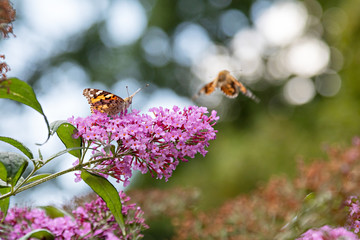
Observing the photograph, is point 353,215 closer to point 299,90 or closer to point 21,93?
point 21,93

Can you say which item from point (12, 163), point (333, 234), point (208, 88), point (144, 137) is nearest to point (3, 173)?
point (12, 163)

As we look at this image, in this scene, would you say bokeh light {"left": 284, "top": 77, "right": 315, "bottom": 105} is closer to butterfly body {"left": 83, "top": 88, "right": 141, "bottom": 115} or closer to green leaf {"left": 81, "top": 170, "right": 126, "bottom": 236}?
butterfly body {"left": 83, "top": 88, "right": 141, "bottom": 115}

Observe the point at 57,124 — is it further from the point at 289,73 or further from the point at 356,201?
the point at 289,73

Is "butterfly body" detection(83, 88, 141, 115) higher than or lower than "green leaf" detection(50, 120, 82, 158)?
higher

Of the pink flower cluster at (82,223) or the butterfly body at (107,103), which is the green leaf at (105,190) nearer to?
the pink flower cluster at (82,223)

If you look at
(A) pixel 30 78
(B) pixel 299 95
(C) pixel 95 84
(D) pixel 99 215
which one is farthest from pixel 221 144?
(D) pixel 99 215

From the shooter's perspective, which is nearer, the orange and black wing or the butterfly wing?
the butterfly wing

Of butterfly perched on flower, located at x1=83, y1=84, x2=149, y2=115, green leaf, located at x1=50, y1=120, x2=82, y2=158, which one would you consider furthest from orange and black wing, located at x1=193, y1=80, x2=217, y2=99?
green leaf, located at x1=50, y1=120, x2=82, y2=158

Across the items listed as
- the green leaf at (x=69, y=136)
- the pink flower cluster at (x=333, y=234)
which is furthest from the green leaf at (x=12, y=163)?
the pink flower cluster at (x=333, y=234)

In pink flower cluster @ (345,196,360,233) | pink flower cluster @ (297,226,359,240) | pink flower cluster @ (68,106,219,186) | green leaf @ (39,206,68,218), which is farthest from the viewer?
green leaf @ (39,206,68,218)
